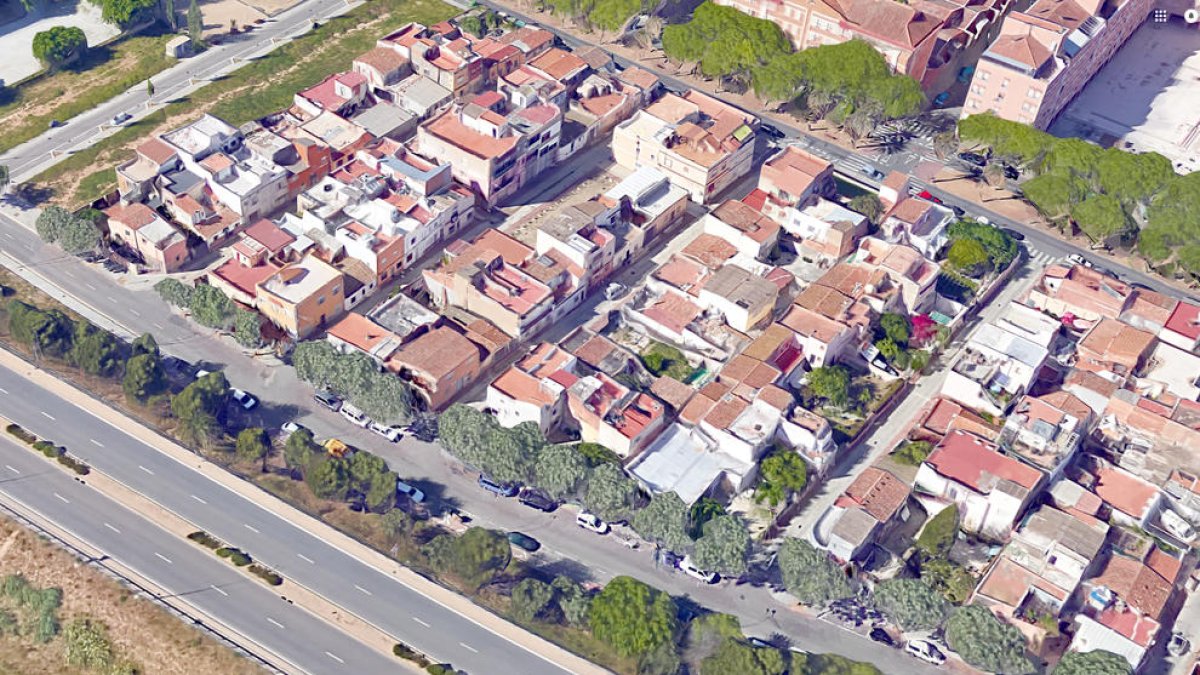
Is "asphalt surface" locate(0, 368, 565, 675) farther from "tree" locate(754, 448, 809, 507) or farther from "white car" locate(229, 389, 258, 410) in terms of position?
"tree" locate(754, 448, 809, 507)

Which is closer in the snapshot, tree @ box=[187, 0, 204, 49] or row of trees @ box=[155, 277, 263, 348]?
row of trees @ box=[155, 277, 263, 348]

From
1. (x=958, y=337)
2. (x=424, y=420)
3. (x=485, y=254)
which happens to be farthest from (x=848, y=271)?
(x=424, y=420)

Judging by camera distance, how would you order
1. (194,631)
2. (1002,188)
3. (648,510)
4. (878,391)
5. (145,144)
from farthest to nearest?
(1002,188) < (145,144) < (878,391) < (648,510) < (194,631)

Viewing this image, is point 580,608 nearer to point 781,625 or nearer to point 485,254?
point 781,625

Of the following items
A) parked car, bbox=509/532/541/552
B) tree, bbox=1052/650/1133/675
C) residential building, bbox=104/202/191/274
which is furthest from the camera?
residential building, bbox=104/202/191/274

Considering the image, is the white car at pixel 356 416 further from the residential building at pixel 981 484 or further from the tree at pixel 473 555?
the residential building at pixel 981 484

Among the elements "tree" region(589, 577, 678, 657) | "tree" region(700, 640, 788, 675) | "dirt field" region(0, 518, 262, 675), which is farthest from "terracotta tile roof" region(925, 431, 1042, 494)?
"dirt field" region(0, 518, 262, 675)

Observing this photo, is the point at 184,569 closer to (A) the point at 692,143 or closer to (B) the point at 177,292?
(B) the point at 177,292
